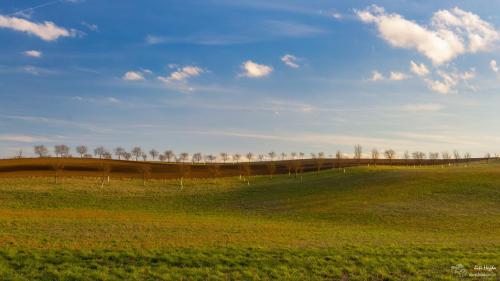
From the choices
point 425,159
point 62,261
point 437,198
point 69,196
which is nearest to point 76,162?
point 69,196

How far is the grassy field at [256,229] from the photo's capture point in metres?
17.7

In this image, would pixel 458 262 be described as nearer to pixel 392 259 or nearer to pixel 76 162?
pixel 392 259

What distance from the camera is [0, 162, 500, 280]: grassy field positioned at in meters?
17.7

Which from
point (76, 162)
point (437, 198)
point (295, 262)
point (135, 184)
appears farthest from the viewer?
point (76, 162)

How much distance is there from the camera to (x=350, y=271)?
57.9 feet

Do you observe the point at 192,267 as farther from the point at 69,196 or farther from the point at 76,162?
the point at 76,162

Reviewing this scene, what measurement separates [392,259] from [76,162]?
139411 mm

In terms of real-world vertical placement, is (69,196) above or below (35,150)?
below

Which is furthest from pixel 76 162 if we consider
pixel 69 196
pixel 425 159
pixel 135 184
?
pixel 425 159

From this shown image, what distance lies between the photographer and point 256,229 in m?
36.7

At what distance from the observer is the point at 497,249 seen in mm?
24750

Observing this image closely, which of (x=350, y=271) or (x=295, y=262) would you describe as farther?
(x=295, y=262)

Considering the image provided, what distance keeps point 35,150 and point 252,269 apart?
17406cm

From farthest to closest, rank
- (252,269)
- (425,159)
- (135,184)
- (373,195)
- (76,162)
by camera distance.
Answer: (425,159)
(76,162)
(135,184)
(373,195)
(252,269)
